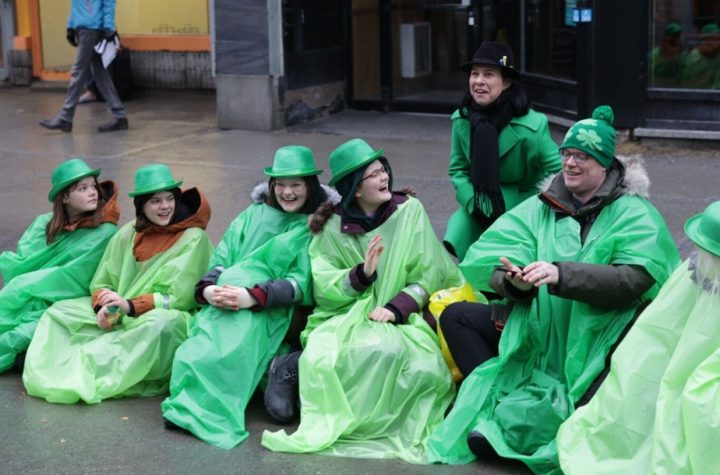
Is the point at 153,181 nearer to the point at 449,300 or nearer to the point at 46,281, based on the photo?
the point at 46,281

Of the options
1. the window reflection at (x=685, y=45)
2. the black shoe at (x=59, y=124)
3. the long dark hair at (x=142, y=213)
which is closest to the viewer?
the long dark hair at (x=142, y=213)

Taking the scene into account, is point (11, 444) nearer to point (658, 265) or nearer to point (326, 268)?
point (326, 268)

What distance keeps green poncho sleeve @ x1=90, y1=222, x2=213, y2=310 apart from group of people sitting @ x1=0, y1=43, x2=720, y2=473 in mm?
11

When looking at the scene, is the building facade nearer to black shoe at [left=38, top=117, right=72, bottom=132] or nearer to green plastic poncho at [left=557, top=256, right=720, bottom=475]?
black shoe at [left=38, top=117, right=72, bottom=132]

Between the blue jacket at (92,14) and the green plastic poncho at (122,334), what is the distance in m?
6.46

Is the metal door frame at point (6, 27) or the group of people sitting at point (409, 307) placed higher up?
the metal door frame at point (6, 27)

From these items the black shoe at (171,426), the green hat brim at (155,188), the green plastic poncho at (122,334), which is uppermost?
the green hat brim at (155,188)

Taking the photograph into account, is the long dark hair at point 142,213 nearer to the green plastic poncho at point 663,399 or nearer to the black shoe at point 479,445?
the black shoe at point 479,445

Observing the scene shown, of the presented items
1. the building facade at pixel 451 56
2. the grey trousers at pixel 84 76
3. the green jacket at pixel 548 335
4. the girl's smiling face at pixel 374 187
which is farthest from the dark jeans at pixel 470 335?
the grey trousers at pixel 84 76

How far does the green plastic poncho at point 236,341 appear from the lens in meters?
5.51

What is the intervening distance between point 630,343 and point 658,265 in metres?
0.52

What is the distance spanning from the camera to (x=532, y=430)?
497 cm

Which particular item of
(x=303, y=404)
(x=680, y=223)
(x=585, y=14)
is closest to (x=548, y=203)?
(x=303, y=404)

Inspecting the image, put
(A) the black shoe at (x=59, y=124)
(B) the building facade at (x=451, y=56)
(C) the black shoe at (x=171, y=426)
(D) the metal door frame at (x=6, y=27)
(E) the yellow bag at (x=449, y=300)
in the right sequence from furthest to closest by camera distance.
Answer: (D) the metal door frame at (x=6, y=27), (A) the black shoe at (x=59, y=124), (B) the building facade at (x=451, y=56), (E) the yellow bag at (x=449, y=300), (C) the black shoe at (x=171, y=426)
